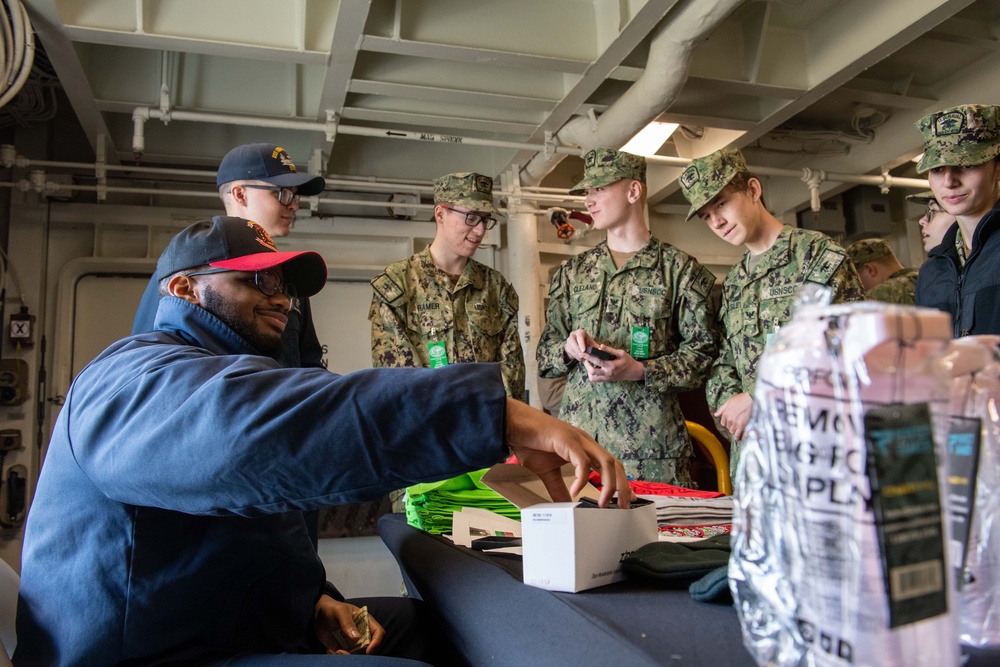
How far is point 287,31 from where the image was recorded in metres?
3.19

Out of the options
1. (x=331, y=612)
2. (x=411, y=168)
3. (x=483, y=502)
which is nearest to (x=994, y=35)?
(x=411, y=168)

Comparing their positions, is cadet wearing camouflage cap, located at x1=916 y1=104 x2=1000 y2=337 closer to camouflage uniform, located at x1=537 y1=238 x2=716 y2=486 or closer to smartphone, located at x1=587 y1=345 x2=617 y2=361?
camouflage uniform, located at x1=537 y1=238 x2=716 y2=486

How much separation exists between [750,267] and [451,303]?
43.0 inches

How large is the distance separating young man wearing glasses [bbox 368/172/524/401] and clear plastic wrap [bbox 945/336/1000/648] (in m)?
2.13

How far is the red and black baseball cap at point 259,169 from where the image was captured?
2.46 meters

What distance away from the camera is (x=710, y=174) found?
2312 millimetres

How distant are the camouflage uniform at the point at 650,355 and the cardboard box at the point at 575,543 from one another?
56.9 inches

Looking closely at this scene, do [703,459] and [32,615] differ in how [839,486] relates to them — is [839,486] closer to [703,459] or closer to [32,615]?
[32,615]

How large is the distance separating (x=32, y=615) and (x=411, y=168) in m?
4.28

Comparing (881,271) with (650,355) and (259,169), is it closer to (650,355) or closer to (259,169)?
(650,355)

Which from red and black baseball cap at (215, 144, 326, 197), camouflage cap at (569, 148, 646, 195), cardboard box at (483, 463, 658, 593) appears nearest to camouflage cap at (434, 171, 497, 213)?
camouflage cap at (569, 148, 646, 195)

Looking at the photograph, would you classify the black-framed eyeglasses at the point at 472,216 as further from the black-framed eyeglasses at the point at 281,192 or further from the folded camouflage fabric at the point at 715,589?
the folded camouflage fabric at the point at 715,589

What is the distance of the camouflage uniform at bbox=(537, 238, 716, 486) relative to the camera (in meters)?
2.35

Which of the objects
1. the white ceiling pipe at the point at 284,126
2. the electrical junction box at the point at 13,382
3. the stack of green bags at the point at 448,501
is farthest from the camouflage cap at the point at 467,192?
the electrical junction box at the point at 13,382
